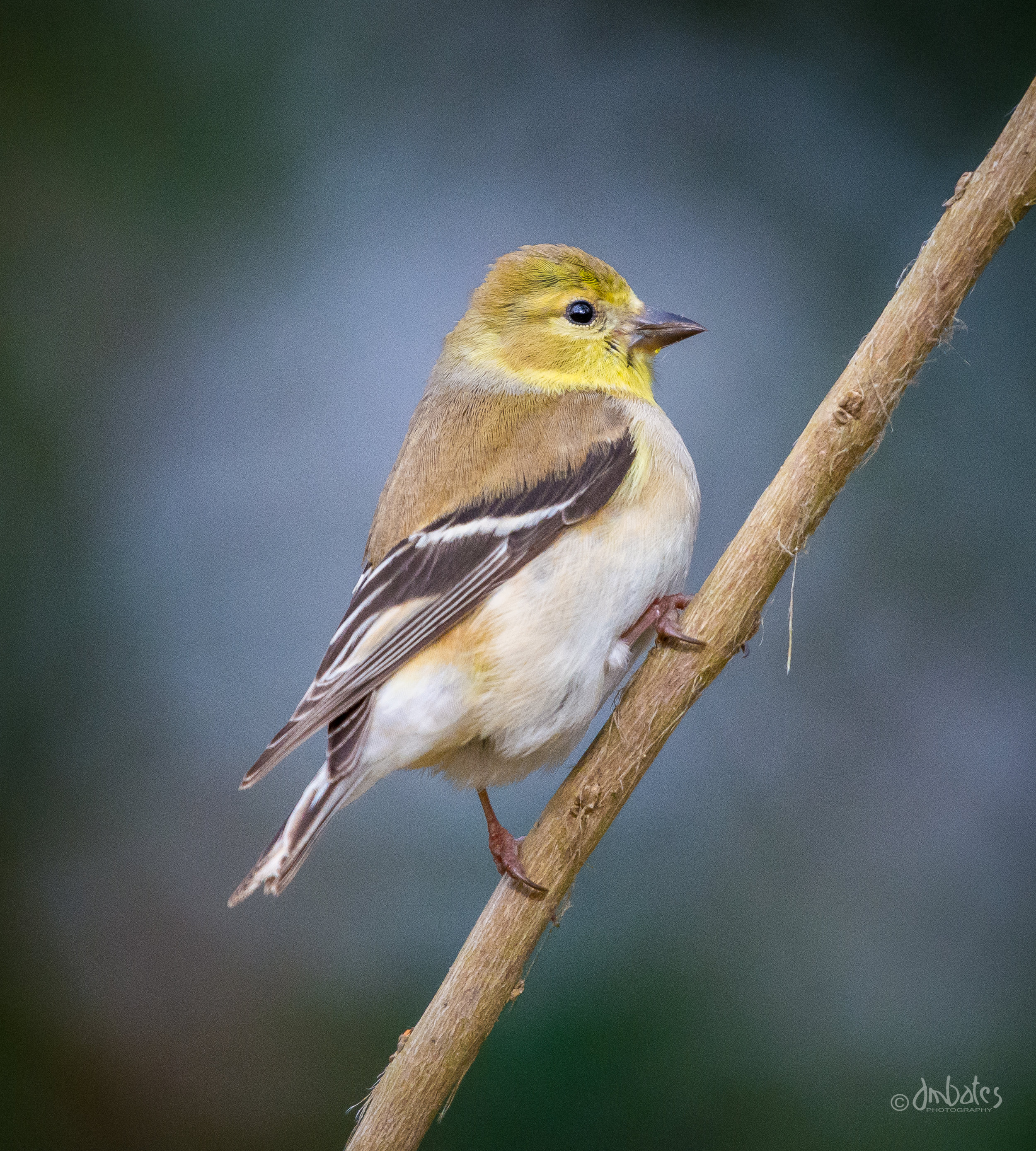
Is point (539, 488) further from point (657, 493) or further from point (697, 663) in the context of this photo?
point (697, 663)

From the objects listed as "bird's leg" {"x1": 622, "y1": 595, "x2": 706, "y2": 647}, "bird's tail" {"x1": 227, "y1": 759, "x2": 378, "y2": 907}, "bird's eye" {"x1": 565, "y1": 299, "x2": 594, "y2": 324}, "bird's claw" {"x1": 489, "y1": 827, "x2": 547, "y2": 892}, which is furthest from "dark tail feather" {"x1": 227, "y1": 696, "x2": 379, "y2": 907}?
"bird's eye" {"x1": 565, "y1": 299, "x2": 594, "y2": 324}

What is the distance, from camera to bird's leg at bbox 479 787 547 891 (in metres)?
1.35

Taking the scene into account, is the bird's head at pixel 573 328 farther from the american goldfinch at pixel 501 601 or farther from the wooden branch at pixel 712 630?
the wooden branch at pixel 712 630

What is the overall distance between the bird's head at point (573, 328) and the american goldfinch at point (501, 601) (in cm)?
15

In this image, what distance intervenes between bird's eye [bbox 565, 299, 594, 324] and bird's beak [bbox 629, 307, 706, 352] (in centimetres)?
8

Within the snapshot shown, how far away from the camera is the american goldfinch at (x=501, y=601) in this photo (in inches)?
57.1

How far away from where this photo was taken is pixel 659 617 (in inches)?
55.9

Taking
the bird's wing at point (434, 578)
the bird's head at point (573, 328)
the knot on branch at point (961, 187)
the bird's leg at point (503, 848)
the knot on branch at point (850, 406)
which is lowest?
the bird's leg at point (503, 848)

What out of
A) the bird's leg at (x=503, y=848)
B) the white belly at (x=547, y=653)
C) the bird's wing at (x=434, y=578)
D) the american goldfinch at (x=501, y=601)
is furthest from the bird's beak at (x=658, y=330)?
the bird's leg at (x=503, y=848)

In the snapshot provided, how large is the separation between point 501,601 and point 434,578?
0.10 metres

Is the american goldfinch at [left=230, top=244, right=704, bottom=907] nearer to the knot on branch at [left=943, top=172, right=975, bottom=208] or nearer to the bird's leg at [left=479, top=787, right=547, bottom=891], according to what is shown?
the bird's leg at [left=479, top=787, right=547, bottom=891]

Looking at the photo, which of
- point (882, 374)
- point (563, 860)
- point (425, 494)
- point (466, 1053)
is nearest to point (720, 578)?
point (882, 374)

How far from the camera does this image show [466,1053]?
51.0 inches

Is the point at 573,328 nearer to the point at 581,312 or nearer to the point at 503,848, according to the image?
the point at 581,312
